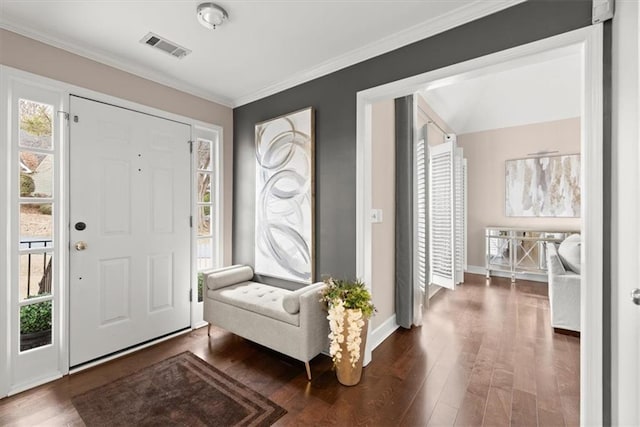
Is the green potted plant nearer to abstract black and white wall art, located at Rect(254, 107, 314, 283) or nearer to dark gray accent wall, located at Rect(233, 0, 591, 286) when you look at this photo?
dark gray accent wall, located at Rect(233, 0, 591, 286)

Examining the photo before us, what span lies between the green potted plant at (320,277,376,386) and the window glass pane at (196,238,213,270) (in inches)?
69.6

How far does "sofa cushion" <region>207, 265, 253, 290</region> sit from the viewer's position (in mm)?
2830

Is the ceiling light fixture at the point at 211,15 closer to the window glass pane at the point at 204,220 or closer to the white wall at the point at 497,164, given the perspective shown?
the window glass pane at the point at 204,220

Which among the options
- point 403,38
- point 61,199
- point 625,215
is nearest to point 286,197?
point 403,38

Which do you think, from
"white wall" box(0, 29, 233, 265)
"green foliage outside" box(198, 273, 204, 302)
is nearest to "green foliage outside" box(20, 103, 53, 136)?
Answer: "white wall" box(0, 29, 233, 265)

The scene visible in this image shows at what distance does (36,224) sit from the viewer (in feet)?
6.97

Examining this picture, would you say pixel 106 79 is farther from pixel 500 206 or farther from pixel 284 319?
pixel 500 206

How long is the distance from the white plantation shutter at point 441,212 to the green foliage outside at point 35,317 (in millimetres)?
3968

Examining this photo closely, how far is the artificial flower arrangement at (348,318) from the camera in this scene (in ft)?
6.68

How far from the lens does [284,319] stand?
7.34ft

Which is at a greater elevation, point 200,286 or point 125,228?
point 125,228

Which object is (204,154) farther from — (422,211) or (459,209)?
(459,209)

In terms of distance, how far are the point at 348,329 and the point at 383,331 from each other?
3.16ft

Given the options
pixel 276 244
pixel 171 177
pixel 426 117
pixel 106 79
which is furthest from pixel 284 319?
pixel 426 117
